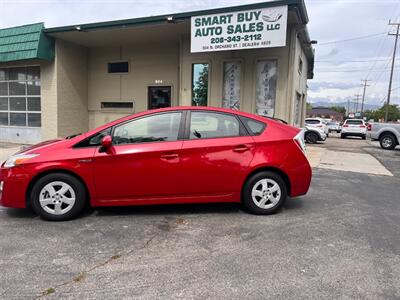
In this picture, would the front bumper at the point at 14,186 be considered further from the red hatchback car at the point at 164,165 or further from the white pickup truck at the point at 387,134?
the white pickup truck at the point at 387,134

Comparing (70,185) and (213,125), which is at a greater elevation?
(213,125)

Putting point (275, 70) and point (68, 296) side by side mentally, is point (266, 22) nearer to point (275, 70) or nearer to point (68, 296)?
point (275, 70)

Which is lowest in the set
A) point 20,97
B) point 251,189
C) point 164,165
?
point 251,189

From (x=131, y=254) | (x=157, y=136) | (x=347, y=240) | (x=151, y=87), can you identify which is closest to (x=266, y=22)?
(x=151, y=87)

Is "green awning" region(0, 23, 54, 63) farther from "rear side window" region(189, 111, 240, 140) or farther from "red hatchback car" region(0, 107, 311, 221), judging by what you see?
"rear side window" region(189, 111, 240, 140)

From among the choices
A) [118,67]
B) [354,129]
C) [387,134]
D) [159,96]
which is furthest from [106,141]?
[354,129]

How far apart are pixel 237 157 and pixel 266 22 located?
248 inches

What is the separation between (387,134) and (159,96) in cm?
1122

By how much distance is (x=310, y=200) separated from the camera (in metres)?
5.95

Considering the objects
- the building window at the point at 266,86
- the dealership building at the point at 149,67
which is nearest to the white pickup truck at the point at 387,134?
the dealership building at the point at 149,67

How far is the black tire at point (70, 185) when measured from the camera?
4.55 meters

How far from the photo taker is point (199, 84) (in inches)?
477

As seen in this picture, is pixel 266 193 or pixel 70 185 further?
pixel 266 193

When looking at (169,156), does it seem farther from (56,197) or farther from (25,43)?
(25,43)
